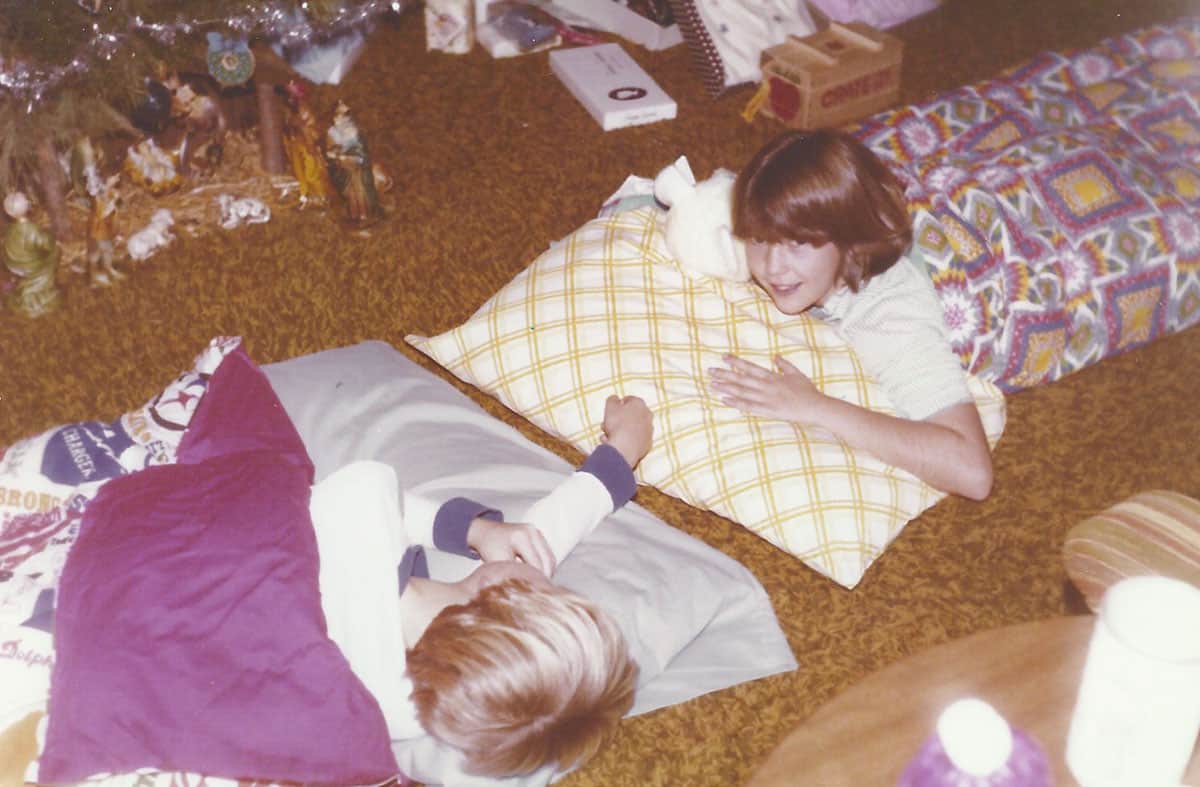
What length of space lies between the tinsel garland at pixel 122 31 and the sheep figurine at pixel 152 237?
286 millimetres

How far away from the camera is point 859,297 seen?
1.73 meters

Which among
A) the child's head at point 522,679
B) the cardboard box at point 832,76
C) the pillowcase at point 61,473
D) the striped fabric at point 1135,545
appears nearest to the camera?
the child's head at point 522,679

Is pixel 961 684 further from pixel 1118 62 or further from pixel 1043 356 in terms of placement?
pixel 1118 62

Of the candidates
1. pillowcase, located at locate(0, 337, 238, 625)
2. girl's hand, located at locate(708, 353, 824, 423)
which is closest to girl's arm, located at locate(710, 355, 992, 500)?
girl's hand, located at locate(708, 353, 824, 423)

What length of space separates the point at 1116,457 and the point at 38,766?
4.67 feet

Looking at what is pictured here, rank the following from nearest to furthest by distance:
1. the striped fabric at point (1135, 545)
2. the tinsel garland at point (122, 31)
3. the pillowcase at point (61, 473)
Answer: the striped fabric at point (1135, 545) < the pillowcase at point (61, 473) < the tinsel garland at point (122, 31)

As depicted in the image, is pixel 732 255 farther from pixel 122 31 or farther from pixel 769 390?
pixel 122 31

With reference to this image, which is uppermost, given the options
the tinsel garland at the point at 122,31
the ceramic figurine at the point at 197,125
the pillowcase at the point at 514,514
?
the tinsel garland at the point at 122,31

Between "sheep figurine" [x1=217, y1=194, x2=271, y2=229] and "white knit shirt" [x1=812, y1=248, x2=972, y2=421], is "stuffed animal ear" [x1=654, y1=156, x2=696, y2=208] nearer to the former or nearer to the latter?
"white knit shirt" [x1=812, y1=248, x2=972, y2=421]

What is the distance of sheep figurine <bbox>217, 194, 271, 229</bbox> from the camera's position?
84.2 inches

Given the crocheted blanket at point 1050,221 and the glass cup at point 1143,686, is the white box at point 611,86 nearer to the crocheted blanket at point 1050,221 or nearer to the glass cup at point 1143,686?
the crocheted blanket at point 1050,221

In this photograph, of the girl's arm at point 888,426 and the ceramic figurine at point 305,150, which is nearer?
the girl's arm at point 888,426

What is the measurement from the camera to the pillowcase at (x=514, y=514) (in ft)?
4.79

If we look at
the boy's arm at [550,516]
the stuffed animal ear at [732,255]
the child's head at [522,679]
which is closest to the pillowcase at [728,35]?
the stuffed animal ear at [732,255]
